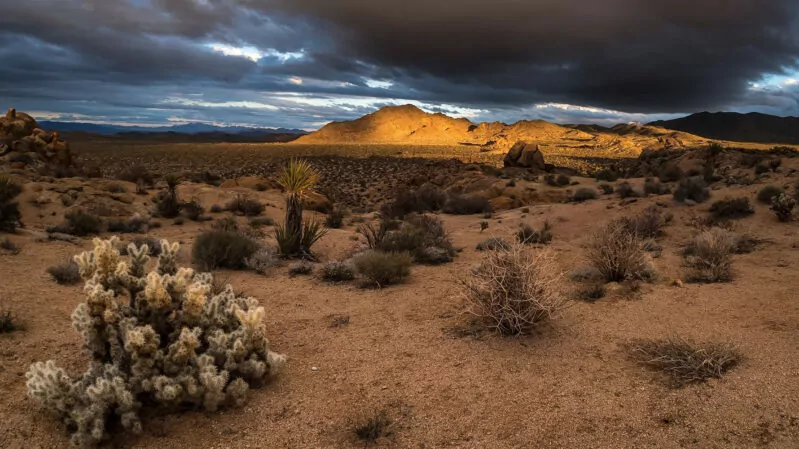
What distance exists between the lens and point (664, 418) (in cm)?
400

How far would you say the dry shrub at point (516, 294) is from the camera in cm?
588

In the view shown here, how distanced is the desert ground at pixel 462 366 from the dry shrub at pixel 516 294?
17 centimetres

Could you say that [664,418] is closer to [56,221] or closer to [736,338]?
[736,338]

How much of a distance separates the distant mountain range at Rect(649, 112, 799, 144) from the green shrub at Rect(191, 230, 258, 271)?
166 meters

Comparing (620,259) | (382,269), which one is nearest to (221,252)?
(382,269)

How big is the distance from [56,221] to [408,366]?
15013 millimetres

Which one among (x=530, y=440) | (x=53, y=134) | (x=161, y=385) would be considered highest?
(x=53, y=134)

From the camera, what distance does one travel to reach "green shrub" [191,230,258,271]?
958 cm

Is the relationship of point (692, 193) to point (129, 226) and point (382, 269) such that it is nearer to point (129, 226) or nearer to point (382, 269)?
point (382, 269)

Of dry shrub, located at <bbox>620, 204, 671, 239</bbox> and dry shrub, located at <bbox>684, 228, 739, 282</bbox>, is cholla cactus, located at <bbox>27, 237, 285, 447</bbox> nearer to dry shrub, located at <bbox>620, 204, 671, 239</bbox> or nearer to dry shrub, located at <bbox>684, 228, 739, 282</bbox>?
dry shrub, located at <bbox>684, 228, 739, 282</bbox>

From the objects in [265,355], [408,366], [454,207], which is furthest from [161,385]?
[454,207]

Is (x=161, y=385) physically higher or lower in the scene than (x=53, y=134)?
lower

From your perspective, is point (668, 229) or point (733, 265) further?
point (668, 229)

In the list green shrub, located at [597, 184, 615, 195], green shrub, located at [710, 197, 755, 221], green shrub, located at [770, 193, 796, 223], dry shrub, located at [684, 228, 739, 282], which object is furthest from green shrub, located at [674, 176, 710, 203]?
dry shrub, located at [684, 228, 739, 282]
